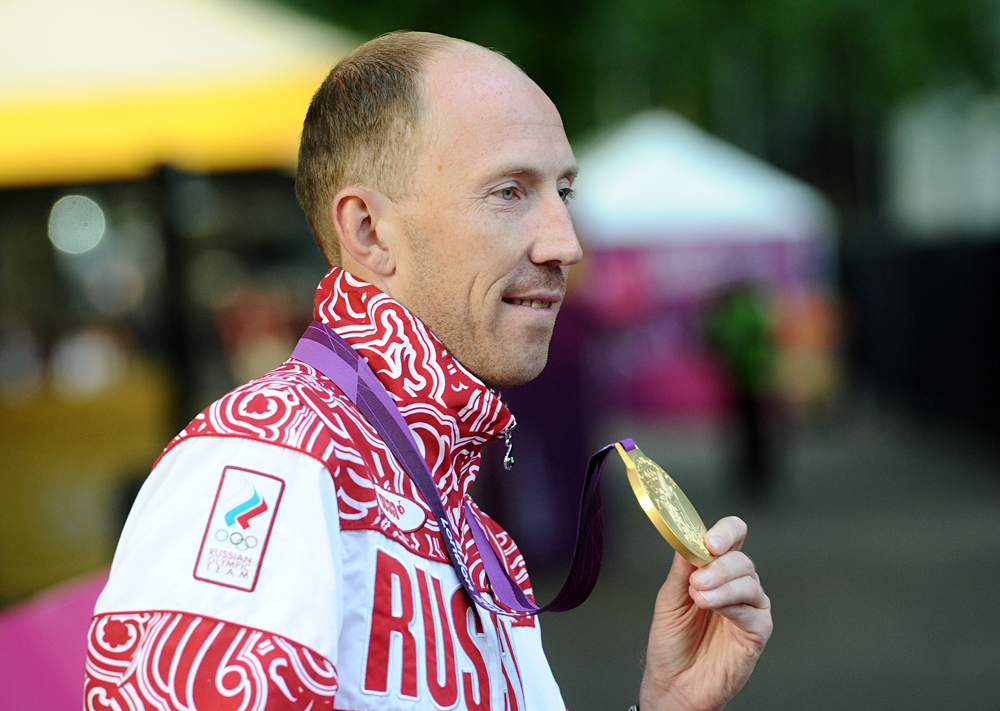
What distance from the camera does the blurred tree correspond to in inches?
693

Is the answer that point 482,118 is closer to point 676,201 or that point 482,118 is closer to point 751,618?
point 751,618

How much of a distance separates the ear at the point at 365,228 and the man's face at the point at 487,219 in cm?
2

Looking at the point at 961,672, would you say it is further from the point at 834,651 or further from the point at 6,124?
the point at 6,124

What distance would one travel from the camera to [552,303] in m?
1.44

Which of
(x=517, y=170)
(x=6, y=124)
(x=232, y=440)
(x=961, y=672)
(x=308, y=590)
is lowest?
(x=961, y=672)

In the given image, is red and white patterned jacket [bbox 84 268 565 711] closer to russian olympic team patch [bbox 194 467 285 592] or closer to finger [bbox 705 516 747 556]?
russian olympic team patch [bbox 194 467 285 592]

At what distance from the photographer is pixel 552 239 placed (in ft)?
4.54

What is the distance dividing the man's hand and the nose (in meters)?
0.40

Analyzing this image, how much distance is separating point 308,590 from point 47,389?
5.06 meters

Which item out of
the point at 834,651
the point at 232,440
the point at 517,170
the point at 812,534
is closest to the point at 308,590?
the point at 232,440

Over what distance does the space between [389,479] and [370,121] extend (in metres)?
0.46

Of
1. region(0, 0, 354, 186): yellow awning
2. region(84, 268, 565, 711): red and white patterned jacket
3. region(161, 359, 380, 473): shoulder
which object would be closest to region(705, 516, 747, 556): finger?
region(84, 268, 565, 711): red and white patterned jacket

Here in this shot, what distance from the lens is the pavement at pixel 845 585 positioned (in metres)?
4.69

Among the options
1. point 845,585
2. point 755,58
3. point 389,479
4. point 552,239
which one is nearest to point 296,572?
point 389,479
